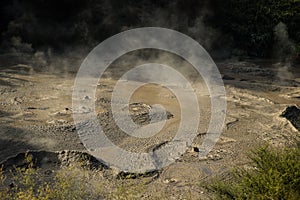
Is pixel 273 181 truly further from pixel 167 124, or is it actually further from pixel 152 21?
pixel 152 21

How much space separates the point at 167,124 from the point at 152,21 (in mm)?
8590

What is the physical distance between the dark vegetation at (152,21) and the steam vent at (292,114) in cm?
585

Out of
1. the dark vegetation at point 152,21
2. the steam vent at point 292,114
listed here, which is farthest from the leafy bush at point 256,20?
the steam vent at point 292,114

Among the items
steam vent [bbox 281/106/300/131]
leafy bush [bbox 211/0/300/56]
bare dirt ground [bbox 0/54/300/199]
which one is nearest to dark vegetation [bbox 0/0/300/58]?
leafy bush [bbox 211/0/300/56]

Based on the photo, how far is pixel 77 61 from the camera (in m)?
13.0

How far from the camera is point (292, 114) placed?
29.9ft

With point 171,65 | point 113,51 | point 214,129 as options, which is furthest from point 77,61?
point 214,129

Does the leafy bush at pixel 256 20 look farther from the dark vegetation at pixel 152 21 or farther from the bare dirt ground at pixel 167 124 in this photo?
the bare dirt ground at pixel 167 124

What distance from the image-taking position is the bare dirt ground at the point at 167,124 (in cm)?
654

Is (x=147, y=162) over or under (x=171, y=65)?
under

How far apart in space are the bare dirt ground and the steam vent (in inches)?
6.5

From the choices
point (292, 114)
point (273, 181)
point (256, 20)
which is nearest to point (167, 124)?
point (292, 114)

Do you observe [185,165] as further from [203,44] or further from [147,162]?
[203,44]

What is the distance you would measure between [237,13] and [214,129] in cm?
879
